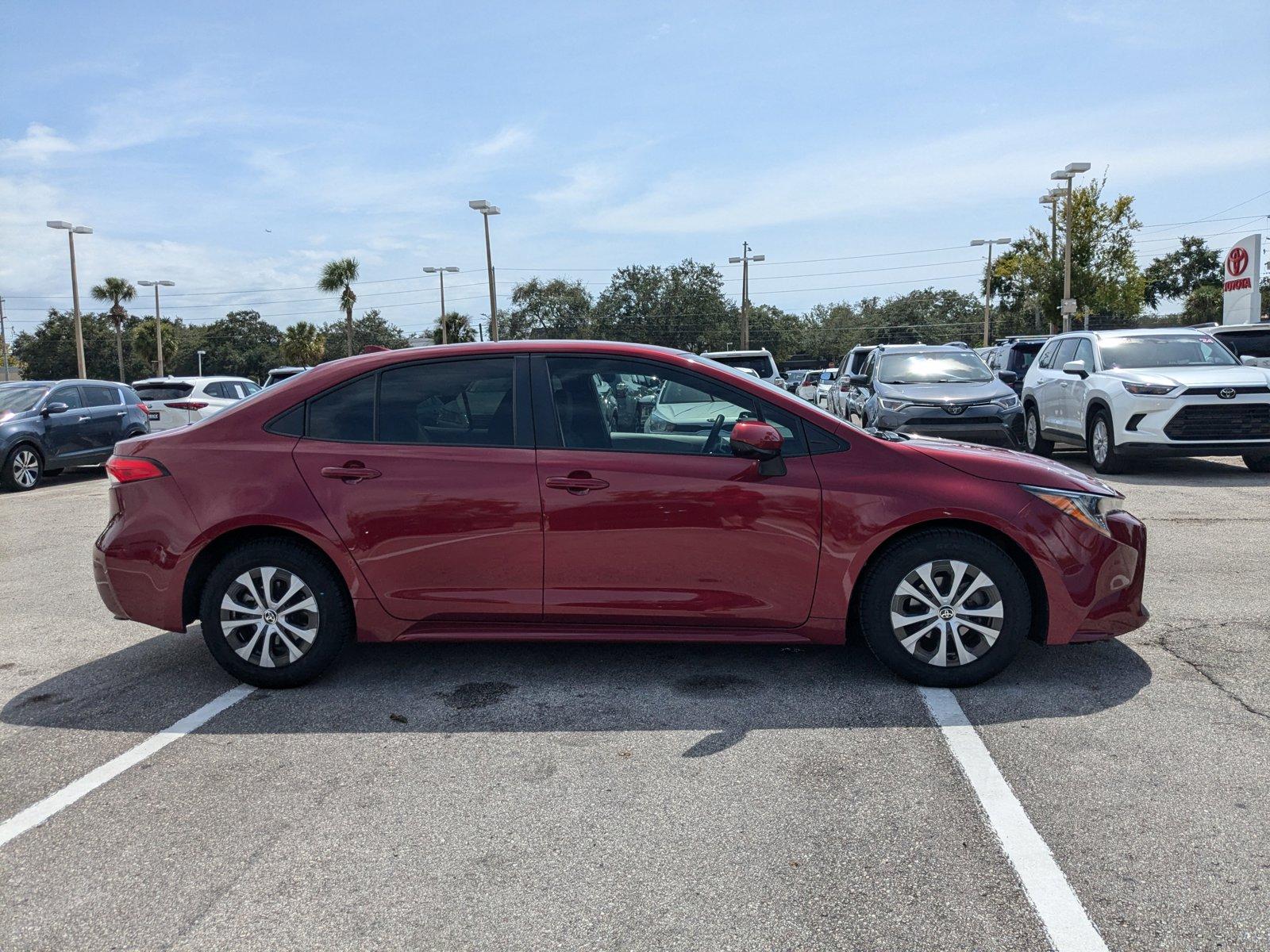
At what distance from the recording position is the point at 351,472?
4.52 meters

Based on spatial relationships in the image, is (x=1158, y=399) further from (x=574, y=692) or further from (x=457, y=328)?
(x=457, y=328)

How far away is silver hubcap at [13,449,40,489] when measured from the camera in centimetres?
1386

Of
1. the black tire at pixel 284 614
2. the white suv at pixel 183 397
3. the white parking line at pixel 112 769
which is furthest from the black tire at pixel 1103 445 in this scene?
the white suv at pixel 183 397

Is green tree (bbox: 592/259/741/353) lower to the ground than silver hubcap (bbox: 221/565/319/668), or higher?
higher

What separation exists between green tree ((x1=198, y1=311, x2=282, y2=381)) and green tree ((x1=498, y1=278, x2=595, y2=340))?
29.2 metres

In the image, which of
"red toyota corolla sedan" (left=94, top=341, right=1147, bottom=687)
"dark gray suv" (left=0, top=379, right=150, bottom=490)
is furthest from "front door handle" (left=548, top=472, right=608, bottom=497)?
"dark gray suv" (left=0, top=379, right=150, bottom=490)

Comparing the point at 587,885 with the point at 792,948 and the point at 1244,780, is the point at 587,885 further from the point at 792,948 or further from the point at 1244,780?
the point at 1244,780

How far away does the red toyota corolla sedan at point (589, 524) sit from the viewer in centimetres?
435

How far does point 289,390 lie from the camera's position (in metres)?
4.73

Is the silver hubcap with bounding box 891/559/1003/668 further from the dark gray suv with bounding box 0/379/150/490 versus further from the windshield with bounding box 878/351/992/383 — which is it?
the dark gray suv with bounding box 0/379/150/490

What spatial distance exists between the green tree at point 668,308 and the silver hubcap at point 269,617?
64.7m

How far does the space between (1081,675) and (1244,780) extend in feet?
3.87

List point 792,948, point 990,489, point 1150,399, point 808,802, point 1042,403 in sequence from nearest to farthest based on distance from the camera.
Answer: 1. point 792,948
2. point 808,802
3. point 990,489
4. point 1150,399
5. point 1042,403

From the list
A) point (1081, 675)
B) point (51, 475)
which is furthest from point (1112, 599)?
point (51, 475)
